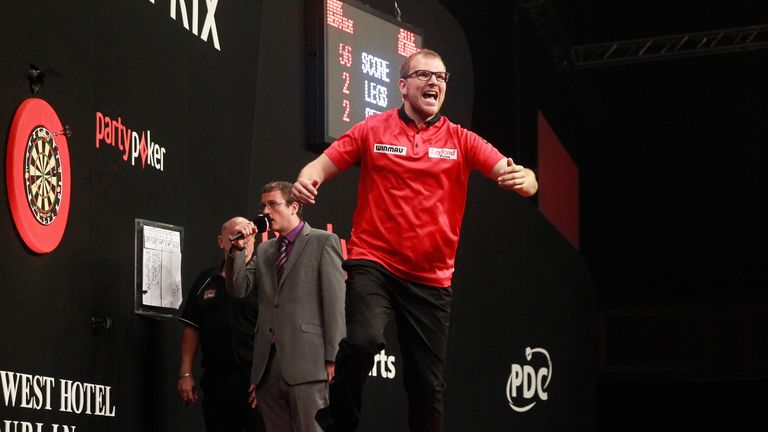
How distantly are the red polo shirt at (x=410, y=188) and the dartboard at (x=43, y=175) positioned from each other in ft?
3.73

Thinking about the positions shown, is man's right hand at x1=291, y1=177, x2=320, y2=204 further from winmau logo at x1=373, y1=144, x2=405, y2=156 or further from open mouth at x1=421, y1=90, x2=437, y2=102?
open mouth at x1=421, y1=90, x2=437, y2=102

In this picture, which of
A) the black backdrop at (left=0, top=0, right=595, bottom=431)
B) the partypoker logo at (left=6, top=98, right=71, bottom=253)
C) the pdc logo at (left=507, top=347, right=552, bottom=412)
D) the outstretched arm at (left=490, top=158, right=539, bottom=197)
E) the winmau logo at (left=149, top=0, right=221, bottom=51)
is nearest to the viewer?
the outstretched arm at (left=490, top=158, right=539, bottom=197)

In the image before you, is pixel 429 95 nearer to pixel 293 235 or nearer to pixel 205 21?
pixel 293 235

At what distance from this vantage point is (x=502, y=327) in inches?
370

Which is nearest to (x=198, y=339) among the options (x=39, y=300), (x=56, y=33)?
(x=39, y=300)

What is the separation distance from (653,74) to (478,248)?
519cm

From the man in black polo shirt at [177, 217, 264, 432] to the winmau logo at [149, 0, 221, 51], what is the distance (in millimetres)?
1097

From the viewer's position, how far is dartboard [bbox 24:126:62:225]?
432 cm

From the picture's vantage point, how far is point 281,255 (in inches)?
198

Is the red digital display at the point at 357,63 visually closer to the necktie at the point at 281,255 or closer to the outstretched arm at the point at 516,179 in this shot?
the necktie at the point at 281,255

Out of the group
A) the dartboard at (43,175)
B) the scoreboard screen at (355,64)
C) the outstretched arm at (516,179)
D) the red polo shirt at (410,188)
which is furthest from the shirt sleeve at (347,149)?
the scoreboard screen at (355,64)

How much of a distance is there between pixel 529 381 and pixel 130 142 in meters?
5.52

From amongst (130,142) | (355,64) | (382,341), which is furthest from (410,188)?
(355,64)

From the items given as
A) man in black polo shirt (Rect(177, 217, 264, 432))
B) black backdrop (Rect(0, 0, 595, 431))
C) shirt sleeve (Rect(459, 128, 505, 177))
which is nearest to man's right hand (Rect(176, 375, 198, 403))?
man in black polo shirt (Rect(177, 217, 264, 432))
